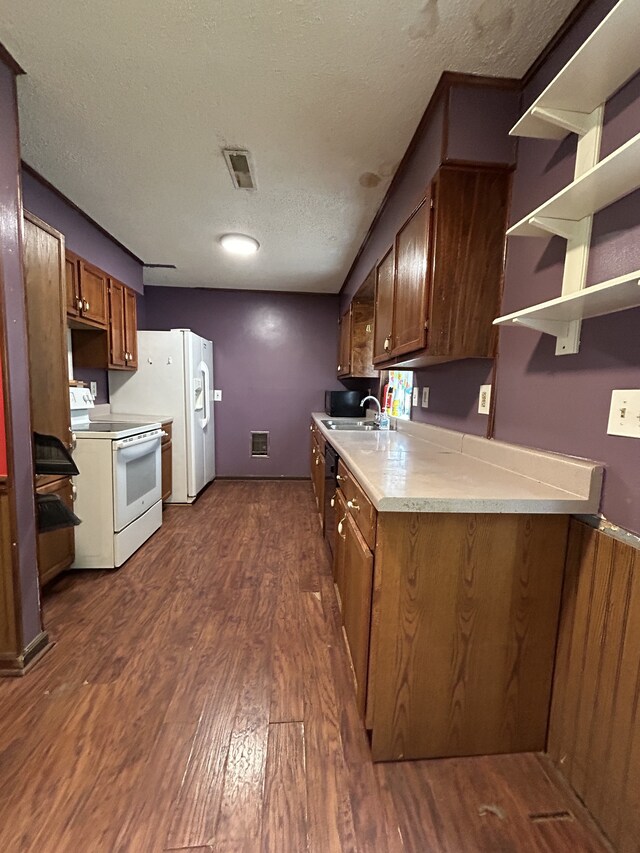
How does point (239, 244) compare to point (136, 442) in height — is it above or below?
above

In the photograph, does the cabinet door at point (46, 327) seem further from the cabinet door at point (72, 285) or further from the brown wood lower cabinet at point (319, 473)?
the brown wood lower cabinet at point (319, 473)

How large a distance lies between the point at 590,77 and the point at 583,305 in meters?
0.60

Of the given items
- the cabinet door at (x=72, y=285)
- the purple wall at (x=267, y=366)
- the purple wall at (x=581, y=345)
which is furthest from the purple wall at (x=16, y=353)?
the purple wall at (x=267, y=366)

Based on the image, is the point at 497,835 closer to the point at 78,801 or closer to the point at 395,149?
the point at 78,801

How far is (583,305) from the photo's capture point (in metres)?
1.00

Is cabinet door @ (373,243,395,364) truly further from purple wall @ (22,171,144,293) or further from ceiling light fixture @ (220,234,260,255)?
purple wall @ (22,171,144,293)

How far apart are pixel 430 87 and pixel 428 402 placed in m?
1.52

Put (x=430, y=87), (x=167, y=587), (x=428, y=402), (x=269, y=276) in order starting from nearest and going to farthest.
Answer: (x=430, y=87) → (x=167, y=587) → (x=428, y=402) → (x=269, y=276)

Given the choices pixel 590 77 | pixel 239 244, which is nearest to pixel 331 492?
pixel 590 77

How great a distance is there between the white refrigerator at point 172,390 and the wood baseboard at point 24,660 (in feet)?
6.83

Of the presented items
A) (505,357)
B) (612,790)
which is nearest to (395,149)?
(505,357)

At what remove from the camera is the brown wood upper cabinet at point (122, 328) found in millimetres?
3100

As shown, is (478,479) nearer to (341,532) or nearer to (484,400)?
(484,400)

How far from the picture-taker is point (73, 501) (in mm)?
2221
